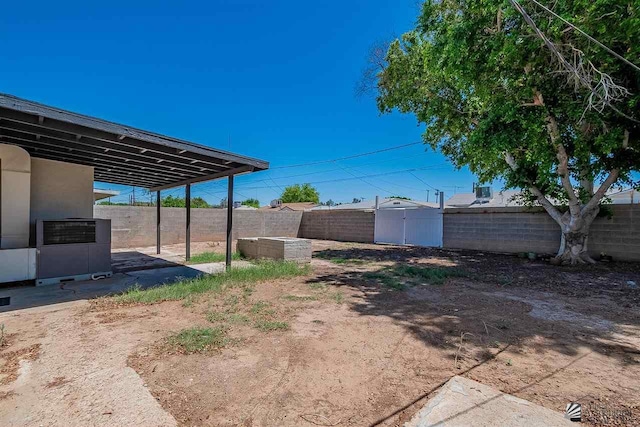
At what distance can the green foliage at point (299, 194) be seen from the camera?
4947 centimetres

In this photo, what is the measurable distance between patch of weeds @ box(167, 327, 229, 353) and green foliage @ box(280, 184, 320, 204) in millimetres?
45536

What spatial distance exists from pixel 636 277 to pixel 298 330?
8.00 meters

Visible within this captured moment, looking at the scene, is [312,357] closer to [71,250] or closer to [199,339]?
[199,339]

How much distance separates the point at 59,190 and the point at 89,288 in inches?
115

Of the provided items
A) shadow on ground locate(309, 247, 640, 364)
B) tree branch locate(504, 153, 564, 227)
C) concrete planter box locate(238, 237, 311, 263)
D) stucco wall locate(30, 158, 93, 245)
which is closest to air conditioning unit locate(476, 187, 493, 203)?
tree branch locate(504, 153, 564, 227)

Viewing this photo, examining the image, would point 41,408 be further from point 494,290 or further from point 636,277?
point 636,277

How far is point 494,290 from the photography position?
5.90 m

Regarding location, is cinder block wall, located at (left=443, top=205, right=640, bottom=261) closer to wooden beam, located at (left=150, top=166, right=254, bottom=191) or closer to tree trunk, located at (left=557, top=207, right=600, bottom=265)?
tree trunk, located at (left=557, top=207, right=600, bottom=265)

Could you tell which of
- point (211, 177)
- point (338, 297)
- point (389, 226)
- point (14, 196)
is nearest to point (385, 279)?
point (338, 297)

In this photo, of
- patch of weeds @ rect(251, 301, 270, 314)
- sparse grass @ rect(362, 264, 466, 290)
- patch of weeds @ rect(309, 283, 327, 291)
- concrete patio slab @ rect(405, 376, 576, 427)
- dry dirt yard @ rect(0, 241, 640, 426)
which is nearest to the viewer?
concrete patio slab @ rect(405, 376, 576, 427)

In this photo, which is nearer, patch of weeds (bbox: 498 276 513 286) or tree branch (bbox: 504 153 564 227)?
patch of weeds (bbox: 498 276 513 286)

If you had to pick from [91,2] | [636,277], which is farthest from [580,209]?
[91,2]

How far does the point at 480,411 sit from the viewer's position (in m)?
2.14

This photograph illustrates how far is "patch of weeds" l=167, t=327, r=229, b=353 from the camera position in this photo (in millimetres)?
3191
